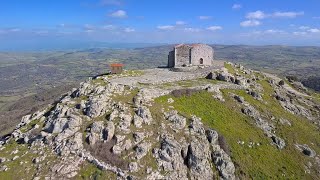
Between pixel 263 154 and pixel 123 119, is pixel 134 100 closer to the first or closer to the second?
pixel 123 119

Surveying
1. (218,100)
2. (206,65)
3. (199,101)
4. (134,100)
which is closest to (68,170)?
(134,100)

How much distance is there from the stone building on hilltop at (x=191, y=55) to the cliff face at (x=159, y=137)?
14759 mm

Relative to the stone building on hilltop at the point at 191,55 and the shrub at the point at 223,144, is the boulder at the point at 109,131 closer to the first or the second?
the shrub at the point at 223,144

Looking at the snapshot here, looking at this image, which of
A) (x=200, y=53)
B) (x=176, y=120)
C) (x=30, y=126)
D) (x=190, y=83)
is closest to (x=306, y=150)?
(x=176, y=120)

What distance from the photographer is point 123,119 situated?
47.9 m

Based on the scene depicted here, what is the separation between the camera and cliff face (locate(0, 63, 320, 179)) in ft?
141

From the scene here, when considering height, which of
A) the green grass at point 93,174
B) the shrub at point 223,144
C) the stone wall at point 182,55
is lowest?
the green grass at point 93,174

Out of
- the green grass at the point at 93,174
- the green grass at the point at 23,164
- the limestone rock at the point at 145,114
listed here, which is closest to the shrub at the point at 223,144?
the limestone rock at the point at 145,114

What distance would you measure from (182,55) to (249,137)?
30810 millimetres

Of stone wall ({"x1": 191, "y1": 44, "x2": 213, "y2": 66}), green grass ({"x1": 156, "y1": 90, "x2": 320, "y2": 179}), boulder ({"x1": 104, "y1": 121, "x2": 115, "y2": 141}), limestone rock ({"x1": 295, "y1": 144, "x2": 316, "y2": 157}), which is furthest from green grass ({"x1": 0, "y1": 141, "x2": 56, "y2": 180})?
stone wall ({"x1": 191, "y1": 44, "x2": 213, "y2": 66})

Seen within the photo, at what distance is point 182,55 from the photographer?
252ft

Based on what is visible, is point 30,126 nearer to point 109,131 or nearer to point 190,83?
point 109,131

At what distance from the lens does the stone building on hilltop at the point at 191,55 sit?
249 feet

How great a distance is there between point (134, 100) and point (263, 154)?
20.6 metres
